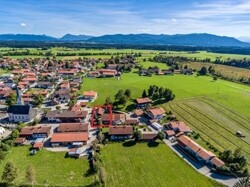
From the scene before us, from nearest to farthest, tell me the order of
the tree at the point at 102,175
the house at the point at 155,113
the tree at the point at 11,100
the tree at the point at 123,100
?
the tree at the point at 102,175 → the house at the point at 155,113 → the tree at the point at 123,100 → the tree at the point at 11,100

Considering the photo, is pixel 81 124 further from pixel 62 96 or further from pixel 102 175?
pixel 62 96

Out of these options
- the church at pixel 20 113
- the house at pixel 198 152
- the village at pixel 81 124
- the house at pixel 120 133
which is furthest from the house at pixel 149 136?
the church at pixel 20 113

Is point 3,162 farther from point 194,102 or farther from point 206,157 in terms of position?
point 194,102

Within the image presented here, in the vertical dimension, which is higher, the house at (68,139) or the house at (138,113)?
the house at (138,113)

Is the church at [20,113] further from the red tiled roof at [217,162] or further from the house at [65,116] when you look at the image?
the red tiled roof at [217,162]

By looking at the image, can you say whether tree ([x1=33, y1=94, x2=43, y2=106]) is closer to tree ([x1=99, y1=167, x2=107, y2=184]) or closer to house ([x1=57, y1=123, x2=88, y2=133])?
house ([x1=57, y1=123, x2=88, y2=133])

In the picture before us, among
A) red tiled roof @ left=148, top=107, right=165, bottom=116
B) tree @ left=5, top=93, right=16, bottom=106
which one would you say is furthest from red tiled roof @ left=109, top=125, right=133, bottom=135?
tree @ left=5, top=93, right=16, bottom=106
